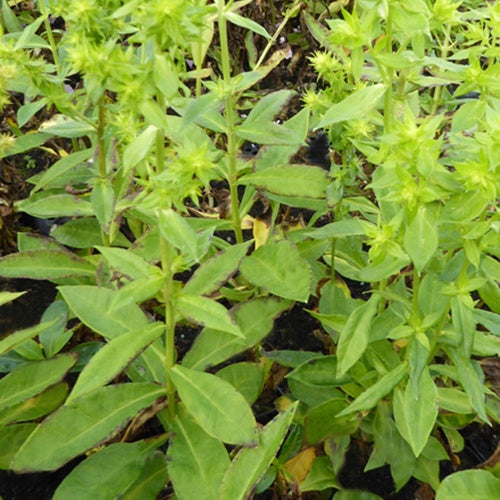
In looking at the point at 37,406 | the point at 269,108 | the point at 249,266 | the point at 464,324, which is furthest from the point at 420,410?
the point at 37,406

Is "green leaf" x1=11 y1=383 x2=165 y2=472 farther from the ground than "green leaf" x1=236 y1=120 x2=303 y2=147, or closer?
closer

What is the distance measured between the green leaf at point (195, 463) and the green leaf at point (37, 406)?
0.38 m

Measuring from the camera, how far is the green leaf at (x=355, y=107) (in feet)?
4.30

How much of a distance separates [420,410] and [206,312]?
0.48m

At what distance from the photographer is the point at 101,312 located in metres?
1.57

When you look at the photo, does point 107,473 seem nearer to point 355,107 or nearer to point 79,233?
point 79,233

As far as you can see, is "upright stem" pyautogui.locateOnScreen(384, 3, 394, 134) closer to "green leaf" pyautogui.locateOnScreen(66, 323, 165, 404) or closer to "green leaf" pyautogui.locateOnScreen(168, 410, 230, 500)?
"green leaf" pyautogui.locateOnScreen(66, 323, 165, 404)

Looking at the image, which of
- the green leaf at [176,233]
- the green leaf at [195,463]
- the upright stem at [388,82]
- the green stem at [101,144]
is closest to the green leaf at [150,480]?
the green leaf at [195,463]

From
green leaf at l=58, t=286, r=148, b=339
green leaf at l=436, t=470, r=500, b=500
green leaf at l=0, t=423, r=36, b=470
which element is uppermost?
green leaf at l=58, t=286, r=148, b=339

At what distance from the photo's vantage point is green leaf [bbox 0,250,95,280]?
5.82 feet

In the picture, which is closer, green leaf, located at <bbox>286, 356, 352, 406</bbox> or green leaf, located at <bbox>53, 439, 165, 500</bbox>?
green leaf, located at <bbox>53, 439, 165, 500</bbox>

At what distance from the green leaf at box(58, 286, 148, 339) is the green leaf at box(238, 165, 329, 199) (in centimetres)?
44

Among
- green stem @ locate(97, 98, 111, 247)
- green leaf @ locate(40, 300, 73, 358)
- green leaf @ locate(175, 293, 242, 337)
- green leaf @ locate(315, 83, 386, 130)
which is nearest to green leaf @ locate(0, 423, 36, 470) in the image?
green leaf @ locate(40, 300, 73, 358)

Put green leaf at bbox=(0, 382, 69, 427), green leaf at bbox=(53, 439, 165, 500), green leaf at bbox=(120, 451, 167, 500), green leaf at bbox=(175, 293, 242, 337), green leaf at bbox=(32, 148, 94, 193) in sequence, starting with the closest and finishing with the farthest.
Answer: green leaf at bbox=(175, 293, 242, 337), green leaf at bbox=(53, 439, 165, 500), green leaf at bbox=(120, 451, 167, 500), green leaf at bbox=(0, 382, 69, 427), green leaf at bbox=(32, 148, 94, 193)
